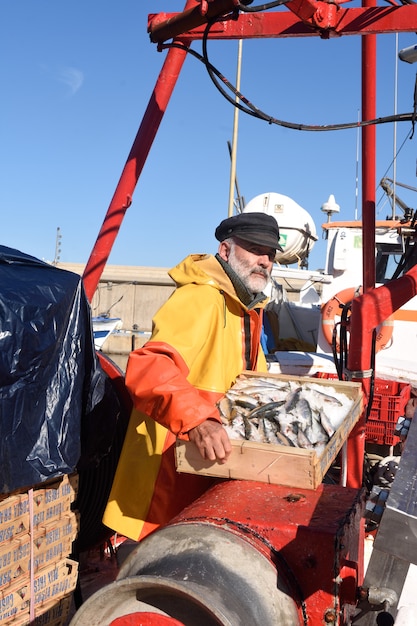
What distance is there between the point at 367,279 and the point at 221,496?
3.53 meters

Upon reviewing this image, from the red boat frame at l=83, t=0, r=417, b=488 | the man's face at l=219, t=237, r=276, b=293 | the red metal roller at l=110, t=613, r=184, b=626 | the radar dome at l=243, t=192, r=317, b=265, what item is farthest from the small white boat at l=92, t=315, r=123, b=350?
the red metal roller at l=110, t=613, r=184, b=626

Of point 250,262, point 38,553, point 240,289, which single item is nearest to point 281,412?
point 240,289

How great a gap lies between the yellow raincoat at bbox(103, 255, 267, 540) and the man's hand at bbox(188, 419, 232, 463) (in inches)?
12.1

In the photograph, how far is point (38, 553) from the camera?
310 cm

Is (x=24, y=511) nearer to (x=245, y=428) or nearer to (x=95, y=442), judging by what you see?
(x=95, y=442)

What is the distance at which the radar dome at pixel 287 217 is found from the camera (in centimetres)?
995

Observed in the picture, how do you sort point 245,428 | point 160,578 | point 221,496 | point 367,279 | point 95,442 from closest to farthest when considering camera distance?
point 160,578 → point 221,496 → point 245,428 → point 95,442 → point 367,279

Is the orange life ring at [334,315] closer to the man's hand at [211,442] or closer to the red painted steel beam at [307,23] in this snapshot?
the red painted steel beam at [307,23]

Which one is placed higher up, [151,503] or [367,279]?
[367,279]

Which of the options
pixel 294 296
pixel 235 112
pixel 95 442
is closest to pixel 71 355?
pixel 95 442

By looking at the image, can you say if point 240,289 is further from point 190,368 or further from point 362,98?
point 362,98

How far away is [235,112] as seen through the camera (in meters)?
13.2

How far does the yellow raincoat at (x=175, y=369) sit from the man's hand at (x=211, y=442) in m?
0.31

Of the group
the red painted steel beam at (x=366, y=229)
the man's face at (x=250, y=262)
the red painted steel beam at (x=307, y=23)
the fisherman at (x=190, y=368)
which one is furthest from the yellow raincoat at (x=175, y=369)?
the red painted steel beam at (x=307, y=23)
